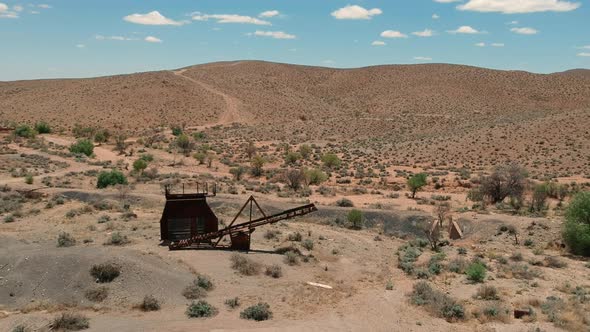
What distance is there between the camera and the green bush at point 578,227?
24.2 m

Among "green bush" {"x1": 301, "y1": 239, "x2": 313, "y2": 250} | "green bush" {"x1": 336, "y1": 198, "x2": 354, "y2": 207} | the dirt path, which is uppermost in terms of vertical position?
the dirt path

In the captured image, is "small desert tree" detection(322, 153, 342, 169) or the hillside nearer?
"small desert tree" detection(322, 153, 342, 169)

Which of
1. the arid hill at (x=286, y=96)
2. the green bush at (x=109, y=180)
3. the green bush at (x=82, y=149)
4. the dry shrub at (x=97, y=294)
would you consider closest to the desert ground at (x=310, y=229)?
the dry shrub at (x=97, y=294)

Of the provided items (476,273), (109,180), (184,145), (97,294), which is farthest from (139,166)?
(476,273)

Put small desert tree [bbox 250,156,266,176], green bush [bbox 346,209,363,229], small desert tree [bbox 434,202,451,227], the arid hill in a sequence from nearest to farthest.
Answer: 1. small desert tree [bbox 434,202,451,227]
2. green bush [bbox 346,209,363,229]
3. small desert tree [bbox 250,156,266,176]
4. the arid hill

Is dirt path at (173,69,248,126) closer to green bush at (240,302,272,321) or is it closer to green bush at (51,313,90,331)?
green bush at (240,302,272,321)

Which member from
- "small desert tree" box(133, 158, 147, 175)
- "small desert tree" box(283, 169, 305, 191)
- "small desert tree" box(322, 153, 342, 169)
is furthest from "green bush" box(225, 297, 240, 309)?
"small desert tree" box(322, 153, 342, 169)

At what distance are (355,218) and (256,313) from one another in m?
14.3

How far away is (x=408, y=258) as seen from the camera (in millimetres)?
23438

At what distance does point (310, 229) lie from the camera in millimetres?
28547

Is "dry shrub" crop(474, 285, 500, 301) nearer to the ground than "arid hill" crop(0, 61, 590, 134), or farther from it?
nearer to the ground

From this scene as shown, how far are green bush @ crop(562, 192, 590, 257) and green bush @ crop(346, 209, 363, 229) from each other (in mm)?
9936

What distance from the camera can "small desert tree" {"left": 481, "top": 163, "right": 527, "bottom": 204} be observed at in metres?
34.7

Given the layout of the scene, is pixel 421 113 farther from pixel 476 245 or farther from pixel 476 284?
pixel 476 284
